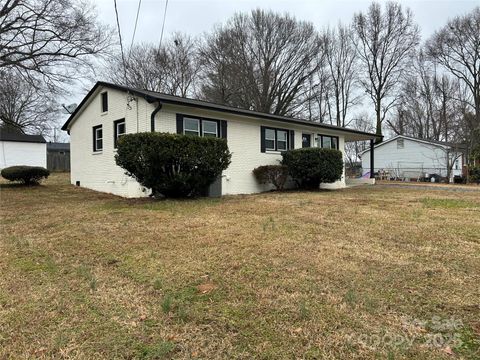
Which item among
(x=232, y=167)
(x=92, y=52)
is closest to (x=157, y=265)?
(x=232, y=167)

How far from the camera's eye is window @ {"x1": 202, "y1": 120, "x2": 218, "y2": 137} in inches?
490

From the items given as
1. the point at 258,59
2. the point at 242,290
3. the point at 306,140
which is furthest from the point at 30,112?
the point at 242,290

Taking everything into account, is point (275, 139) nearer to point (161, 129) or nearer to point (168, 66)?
point (161, 129)

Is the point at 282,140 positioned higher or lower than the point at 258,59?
lower

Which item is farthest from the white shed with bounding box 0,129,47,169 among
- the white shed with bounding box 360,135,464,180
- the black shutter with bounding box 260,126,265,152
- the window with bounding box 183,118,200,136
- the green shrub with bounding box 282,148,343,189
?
the white shed with bounding box 360,135,464,180

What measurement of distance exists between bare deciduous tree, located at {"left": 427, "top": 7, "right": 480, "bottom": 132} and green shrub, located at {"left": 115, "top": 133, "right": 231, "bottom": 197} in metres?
26.2

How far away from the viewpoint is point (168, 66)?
101 feet

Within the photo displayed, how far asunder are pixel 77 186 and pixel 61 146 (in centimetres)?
3038

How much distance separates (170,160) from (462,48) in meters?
30.6

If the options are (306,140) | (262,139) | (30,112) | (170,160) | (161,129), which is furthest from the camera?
(30,112)

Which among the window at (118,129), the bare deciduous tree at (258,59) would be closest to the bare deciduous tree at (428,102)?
the bare deciduous tree at (258,59)

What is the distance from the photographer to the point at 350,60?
33.2m

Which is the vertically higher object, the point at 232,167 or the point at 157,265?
the point at 232,167

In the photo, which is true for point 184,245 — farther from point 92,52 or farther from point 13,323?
point 92,52
